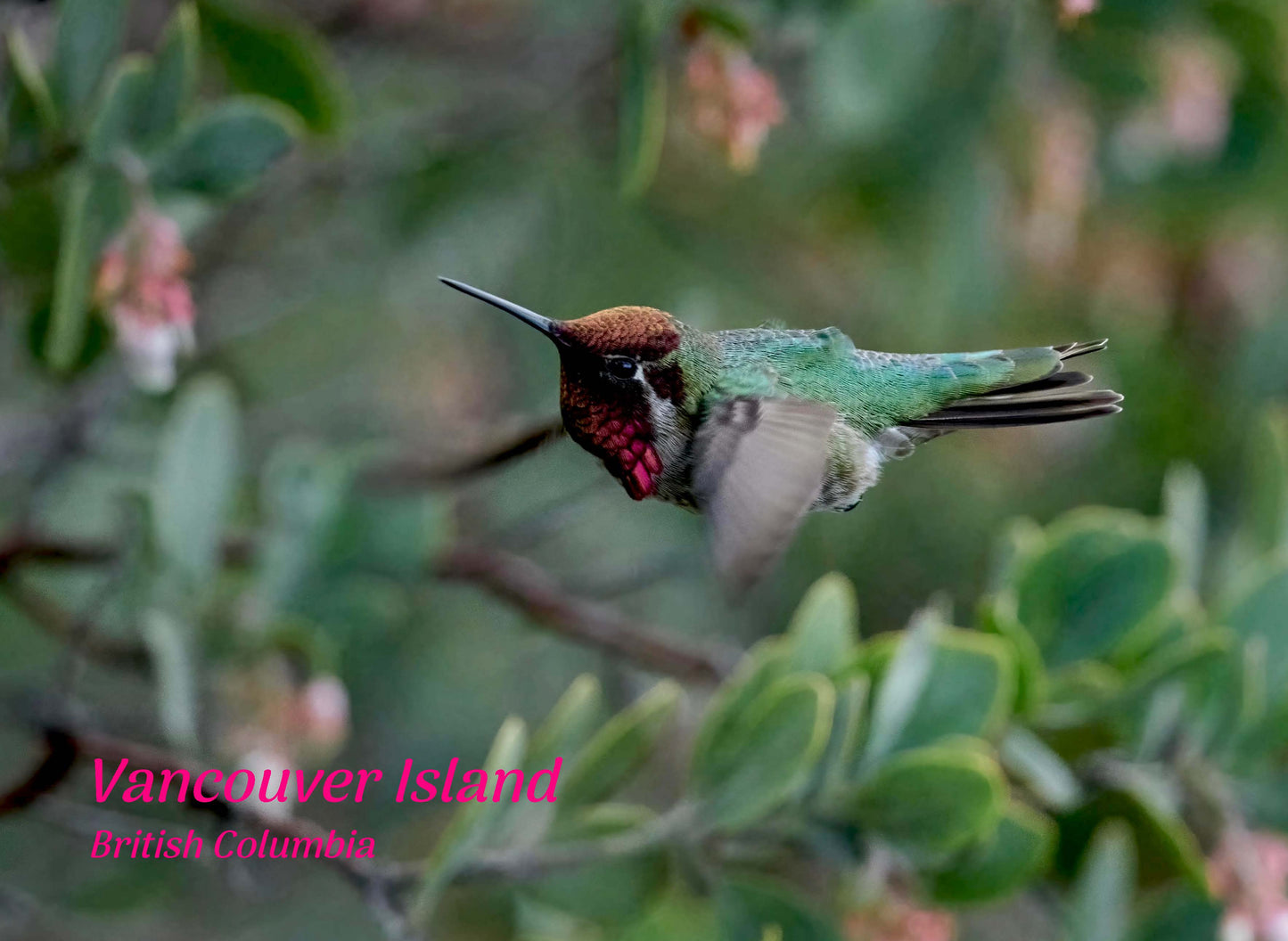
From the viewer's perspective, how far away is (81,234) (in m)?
1.39

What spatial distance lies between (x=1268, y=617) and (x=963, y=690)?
50 centimetres

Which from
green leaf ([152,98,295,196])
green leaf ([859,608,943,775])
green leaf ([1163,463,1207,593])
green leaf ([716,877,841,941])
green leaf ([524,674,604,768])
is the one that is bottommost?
green leaf ([716,877,841,941])

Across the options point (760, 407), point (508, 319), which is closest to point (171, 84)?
point (760, 407)

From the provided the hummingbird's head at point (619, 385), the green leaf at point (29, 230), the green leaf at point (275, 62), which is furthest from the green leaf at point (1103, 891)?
the green leaf at point (29, 230)

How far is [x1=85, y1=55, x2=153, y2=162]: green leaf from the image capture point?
132 centimetres

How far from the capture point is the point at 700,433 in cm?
104

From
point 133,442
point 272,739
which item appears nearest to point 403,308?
point 133,442

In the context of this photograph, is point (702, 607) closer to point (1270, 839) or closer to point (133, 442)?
point (133, 442)

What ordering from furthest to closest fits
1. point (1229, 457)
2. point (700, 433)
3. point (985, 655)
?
point (1229, 457) < point (985, 655) < point (700, 433)

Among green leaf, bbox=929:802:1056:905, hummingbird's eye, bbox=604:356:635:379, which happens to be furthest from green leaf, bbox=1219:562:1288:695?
hummingbird's eye, bbox=604:356:635:379

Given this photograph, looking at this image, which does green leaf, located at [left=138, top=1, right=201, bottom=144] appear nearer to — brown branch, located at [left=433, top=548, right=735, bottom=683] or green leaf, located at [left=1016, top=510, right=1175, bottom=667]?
brown branch, located at [left=433, top=548, right=735, bottom=683]

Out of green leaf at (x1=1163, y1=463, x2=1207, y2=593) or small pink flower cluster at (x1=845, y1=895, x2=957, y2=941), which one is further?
green leaf at (x1=1163, y1=463, x2=1207, y2=593)

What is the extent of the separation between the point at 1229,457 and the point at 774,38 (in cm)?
148

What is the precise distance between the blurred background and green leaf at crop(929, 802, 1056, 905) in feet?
1.92
